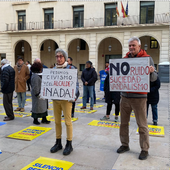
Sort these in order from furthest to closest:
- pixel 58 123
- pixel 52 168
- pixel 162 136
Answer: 1. pixel 162 136
2. pixel 58 123
3. pixel 52 168

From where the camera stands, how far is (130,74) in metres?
3.88

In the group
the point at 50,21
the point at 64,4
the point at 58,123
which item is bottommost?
the point at 58,123

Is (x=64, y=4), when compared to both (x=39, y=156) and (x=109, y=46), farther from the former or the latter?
(x=39, y=156)

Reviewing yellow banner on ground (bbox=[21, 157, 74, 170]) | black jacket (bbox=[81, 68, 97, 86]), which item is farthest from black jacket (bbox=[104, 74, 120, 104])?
yellow banner on ground (bbox=[21, 157, 74, 170])

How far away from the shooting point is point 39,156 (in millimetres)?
3895

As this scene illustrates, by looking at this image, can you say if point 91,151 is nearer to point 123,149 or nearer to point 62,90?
point 123,149

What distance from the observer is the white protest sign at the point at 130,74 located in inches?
146

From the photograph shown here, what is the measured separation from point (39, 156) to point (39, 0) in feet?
78.2

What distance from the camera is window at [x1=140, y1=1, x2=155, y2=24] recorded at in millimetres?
21547

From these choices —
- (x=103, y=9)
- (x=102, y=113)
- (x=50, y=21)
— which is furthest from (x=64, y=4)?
(x=102, y=113)

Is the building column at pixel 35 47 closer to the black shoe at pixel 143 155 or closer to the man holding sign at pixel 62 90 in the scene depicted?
the man holding sign at pixel 62 90

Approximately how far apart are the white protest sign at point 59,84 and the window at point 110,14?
1994 centimetres

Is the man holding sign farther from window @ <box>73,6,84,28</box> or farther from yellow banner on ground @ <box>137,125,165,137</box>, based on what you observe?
window @ <box>73,6,84,28</box>

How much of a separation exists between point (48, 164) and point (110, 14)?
70.1ft
